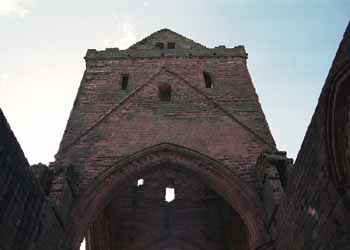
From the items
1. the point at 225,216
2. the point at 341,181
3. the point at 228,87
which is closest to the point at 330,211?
the point at 341,181

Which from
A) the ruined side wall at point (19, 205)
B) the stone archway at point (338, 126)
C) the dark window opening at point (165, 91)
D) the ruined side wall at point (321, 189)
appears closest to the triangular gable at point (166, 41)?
the dark window opening at point (165, 91)

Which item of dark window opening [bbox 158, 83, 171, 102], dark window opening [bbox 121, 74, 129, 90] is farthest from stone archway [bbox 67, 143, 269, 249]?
dark window opening [bbox 121, 74, 129, 90]

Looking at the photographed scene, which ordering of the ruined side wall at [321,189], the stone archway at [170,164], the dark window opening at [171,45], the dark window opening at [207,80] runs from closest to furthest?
1. the ruined side wall at [321,189]
2. the stone archway at [170,164]
3. the dark window opening at [207,80]
4. the dark window opening at [171,45]

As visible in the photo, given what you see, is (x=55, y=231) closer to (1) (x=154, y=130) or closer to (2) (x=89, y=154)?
(2) (x=89, y=154)

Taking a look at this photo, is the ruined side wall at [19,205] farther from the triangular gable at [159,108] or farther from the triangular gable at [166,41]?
the triangular gable at [166,41]

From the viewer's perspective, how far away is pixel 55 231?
5.86 m

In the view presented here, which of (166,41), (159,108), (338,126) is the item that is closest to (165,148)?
(159,108)

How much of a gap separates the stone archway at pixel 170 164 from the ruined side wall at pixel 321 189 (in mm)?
1562

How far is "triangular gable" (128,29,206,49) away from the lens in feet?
38.7

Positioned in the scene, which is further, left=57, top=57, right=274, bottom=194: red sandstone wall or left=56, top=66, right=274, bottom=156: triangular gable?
left=56, top=66, right=274, bottom=156: triangular gable

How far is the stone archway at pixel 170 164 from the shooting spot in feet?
21.3

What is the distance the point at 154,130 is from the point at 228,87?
260cm

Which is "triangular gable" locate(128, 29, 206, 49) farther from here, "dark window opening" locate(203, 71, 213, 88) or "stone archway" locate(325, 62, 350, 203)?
"stone archway" locate(325, 62, 350, 203)

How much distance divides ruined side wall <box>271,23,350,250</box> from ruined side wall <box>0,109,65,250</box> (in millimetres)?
3450
